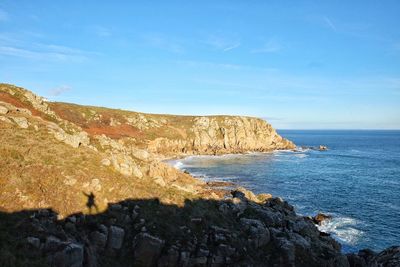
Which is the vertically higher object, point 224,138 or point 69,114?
point 69,114

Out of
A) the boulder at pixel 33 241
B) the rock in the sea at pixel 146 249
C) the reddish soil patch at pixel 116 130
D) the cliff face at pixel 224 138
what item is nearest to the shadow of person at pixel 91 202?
the rock in the sea at pixel 146 249

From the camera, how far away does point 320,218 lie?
51750mm

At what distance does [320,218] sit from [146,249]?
35.2 m

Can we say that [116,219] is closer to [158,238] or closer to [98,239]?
[98,239]

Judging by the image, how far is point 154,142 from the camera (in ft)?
419

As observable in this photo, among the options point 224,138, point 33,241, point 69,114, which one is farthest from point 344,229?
point 224,138

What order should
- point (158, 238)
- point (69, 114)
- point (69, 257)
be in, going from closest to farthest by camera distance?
point (69, 257) → point (158, 238) → point (69, 114)

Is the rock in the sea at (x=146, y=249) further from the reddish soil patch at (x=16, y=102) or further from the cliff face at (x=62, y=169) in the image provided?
the reddish soil patch at (x=16, y=102)

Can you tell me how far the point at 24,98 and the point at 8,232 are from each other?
168 feet

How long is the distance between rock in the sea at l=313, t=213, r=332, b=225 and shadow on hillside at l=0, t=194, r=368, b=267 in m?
16.6

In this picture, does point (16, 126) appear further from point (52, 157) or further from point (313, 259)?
point (313, 259)

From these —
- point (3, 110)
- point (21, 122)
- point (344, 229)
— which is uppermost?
point (3, 110)

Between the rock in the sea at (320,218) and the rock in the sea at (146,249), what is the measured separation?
32981 millimetres

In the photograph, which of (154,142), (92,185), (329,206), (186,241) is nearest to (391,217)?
(329,206)
